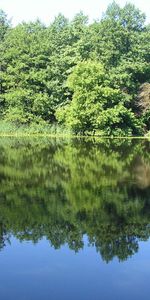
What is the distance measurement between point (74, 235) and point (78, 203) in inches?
150

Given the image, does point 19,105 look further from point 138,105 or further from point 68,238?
point 68,238

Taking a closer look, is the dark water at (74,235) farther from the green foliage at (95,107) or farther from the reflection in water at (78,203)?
the green foliage at (95,107)

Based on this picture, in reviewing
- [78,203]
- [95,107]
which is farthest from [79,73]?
[78,203]

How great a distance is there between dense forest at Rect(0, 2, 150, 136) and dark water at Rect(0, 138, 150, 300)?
116 ft

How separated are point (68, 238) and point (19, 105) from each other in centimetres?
5242

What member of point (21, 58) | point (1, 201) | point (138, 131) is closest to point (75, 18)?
point (21, 58)

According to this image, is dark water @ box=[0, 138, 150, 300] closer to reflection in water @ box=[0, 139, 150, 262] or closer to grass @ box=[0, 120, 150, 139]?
reflection in water @ box=[0, 139, 150, 262]

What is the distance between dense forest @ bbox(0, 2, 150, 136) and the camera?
56125 mm

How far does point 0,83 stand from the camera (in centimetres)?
6656

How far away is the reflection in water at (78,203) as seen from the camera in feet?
35.8

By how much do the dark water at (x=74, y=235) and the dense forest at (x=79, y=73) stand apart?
35.5 metres

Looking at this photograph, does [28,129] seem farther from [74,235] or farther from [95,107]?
[74,235]

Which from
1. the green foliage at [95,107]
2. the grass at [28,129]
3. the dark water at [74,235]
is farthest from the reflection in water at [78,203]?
the grass at [28,129]

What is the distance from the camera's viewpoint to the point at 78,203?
14805 millimetres
